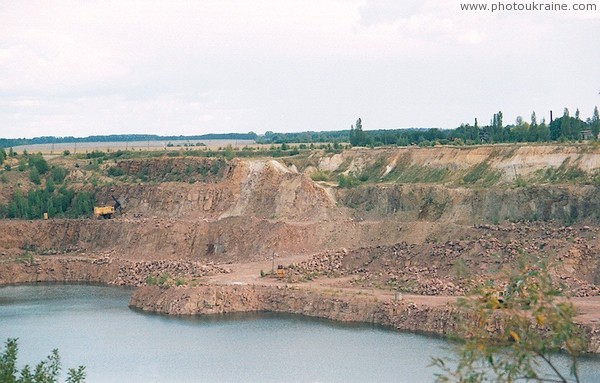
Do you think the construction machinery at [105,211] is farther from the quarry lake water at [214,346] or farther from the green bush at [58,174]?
the quarry lake water at [214,346]

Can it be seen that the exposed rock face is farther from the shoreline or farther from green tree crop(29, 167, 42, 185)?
green tree crop(29, 167, 42, 185)

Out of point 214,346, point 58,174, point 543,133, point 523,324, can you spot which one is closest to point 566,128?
point 543,133

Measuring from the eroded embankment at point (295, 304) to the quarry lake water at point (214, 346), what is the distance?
1.03m

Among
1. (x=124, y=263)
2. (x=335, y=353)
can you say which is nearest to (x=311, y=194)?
(x=124, y=263)

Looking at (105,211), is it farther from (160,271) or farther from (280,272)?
(280,272)

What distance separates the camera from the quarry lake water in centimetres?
4234

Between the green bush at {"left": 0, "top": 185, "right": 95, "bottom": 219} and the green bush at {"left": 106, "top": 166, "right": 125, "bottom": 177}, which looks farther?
the green bush at {"left": 106, "top": 166, "right": 125, "bottom": 177}

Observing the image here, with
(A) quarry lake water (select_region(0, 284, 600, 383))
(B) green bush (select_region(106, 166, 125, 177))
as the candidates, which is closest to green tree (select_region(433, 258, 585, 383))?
(A) quarry lake water (select_region(0, 284, 600, 383))

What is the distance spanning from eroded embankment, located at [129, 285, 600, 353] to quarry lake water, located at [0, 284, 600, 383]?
103 centimetres

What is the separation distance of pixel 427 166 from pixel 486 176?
21.3 feet

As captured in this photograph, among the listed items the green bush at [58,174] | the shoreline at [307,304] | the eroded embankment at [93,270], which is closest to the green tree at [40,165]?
the green bush at [58,174]

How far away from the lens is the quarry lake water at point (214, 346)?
139 feet

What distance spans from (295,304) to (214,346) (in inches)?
412

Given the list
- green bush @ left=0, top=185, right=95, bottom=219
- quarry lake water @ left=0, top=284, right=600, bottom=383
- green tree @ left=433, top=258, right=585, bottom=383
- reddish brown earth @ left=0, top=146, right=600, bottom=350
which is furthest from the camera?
green bush @ left=0, top=185, right=95, bottom=219
